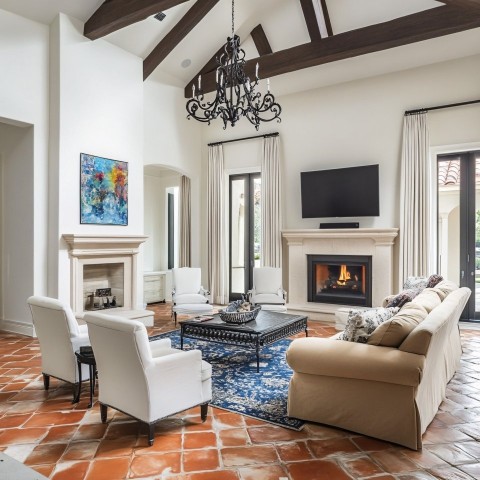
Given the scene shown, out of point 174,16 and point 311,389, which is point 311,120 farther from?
point 311,389

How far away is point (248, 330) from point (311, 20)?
475 centimetres

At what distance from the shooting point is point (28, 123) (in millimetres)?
5664

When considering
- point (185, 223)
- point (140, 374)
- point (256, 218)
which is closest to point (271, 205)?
point (256, 218)

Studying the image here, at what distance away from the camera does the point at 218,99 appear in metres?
4.43

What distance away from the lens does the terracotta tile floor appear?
2.44 meters

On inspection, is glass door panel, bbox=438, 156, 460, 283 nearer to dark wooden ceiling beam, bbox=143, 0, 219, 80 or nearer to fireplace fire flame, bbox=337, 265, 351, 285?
fireplace fire flame, bbox=337, 265, 351, 285

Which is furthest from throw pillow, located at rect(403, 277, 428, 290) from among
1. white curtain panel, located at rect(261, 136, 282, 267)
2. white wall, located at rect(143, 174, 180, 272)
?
white wall, located at rect(143, 174, 180, 272)

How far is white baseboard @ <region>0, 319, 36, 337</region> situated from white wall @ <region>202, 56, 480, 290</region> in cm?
447

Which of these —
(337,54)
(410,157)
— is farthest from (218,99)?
(410,157)

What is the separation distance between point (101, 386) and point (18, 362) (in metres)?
2.15

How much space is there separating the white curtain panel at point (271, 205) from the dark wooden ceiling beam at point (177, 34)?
7.43ft

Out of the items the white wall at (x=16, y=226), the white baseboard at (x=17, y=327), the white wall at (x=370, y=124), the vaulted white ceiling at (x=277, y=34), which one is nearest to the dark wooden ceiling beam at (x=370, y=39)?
the vaulted white ceiling at (x=277, y=34)

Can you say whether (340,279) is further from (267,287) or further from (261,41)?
(261,41)

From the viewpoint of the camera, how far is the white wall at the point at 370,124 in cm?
624
